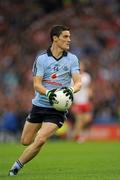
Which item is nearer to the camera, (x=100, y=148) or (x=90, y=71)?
(x=100, y=148)

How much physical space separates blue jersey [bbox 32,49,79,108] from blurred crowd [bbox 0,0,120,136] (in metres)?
17.7

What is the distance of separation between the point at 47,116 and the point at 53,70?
2.38 feet

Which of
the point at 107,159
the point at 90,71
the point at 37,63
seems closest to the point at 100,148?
the point at 107,159

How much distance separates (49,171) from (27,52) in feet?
61.8

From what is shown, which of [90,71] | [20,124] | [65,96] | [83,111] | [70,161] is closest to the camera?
[65,96]

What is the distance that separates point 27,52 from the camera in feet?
109

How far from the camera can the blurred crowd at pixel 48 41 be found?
107 ft

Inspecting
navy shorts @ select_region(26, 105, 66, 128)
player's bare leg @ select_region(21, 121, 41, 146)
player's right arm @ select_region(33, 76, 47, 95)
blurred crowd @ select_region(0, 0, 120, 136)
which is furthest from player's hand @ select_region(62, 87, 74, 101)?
blurred crowd @ select_region(0, 0, 120, 136)

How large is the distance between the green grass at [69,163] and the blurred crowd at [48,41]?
937 centimetres

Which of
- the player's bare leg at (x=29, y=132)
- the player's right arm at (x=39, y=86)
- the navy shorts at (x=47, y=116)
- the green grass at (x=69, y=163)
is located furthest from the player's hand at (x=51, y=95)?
the green grass at (x=69, y=163)

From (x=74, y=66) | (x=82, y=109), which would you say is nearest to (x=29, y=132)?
(x=74, y=66)

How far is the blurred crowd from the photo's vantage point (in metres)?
32.6

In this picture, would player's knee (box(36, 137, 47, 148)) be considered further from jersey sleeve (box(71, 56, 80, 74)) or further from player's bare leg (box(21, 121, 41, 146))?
jersey sleeve (box(71, 56, 80, 74))

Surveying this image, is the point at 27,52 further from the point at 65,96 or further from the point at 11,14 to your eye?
the point at 65,96
